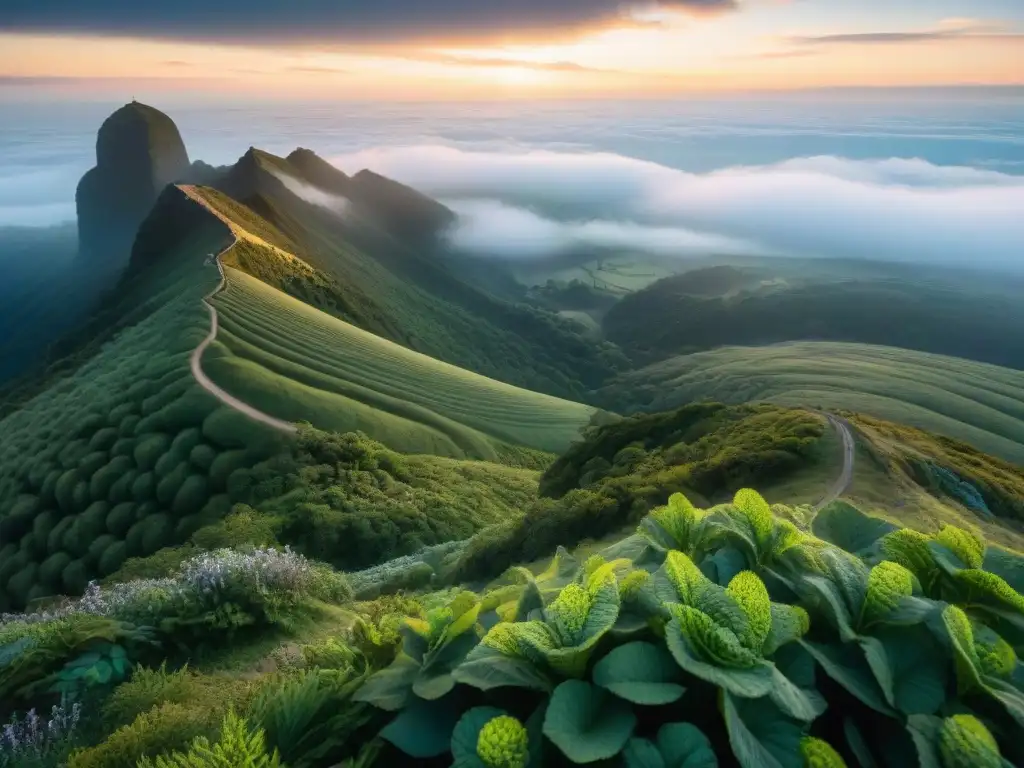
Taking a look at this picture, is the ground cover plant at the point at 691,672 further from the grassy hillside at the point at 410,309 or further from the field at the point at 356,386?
the grassy hillside at the point at 410,309

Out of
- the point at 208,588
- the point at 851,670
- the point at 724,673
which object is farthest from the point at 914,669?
the point at 208,588

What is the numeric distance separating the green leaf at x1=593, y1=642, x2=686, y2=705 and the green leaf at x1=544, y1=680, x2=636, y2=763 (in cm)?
9

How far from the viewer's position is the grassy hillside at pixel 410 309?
115000 millimetres

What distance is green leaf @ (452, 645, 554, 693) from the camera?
12.6ft

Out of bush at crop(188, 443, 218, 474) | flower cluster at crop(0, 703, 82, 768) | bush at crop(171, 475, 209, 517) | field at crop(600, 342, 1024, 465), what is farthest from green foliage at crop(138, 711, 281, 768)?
field at crop(600, 342, 1024, 465)

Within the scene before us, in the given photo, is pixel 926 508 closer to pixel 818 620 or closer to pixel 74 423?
pixel 818 620

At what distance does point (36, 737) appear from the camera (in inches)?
230

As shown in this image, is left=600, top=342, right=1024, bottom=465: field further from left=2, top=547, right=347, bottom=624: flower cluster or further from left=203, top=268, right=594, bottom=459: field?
left=2, top=547, right=347, bottom=624: flower cluster

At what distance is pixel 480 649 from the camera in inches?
160

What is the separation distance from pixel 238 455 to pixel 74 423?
13956 millimetres

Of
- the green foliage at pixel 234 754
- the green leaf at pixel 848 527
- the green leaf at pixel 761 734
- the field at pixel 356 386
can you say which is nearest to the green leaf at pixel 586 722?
the green leaf at pixel 761 734

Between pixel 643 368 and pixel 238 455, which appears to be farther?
pixel 643 368

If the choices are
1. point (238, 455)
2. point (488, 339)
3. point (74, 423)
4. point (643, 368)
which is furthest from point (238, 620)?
point (643, 368)

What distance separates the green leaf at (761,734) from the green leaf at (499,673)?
951mm
